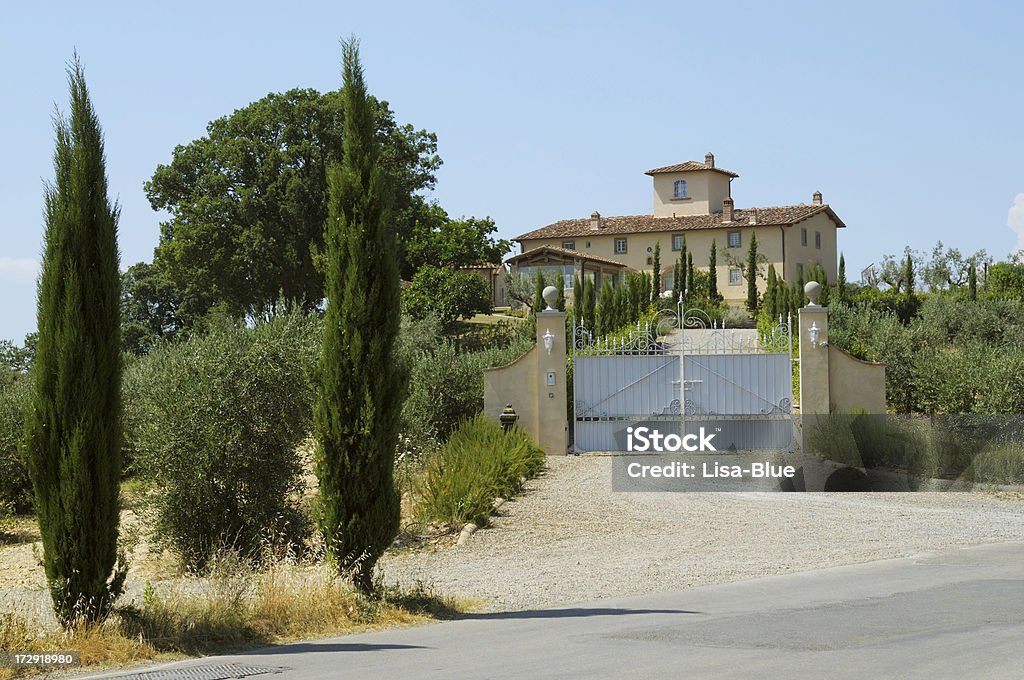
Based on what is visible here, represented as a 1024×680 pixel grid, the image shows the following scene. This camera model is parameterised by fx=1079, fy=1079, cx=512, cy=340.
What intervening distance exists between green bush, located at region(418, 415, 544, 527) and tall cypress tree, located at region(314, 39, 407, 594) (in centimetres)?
514

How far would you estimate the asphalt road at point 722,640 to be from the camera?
714cm

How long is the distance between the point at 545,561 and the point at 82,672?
6337 millimetres

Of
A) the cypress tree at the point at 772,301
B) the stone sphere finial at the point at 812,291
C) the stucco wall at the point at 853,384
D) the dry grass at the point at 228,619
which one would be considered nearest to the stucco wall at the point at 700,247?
the cypress tree at the point at 772,301

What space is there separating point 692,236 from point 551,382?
1886 inches

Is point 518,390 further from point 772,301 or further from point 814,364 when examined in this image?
point 772,301

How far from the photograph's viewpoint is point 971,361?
21.4 meters

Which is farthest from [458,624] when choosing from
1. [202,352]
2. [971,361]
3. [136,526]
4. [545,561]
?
[971,361]

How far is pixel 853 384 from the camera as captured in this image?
19.7m

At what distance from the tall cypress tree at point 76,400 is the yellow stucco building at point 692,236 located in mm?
52805

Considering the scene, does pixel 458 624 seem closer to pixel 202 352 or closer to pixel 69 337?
pixel 69 337

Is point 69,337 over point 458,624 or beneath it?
over

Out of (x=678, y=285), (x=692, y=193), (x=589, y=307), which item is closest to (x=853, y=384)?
(x=589, y=307)

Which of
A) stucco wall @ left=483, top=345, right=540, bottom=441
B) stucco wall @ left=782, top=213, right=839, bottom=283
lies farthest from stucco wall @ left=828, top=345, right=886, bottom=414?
stucco wall @ left=782, top=213, right=839, bottom=283

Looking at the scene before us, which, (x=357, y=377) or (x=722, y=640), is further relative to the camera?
(x=357, y=377)
